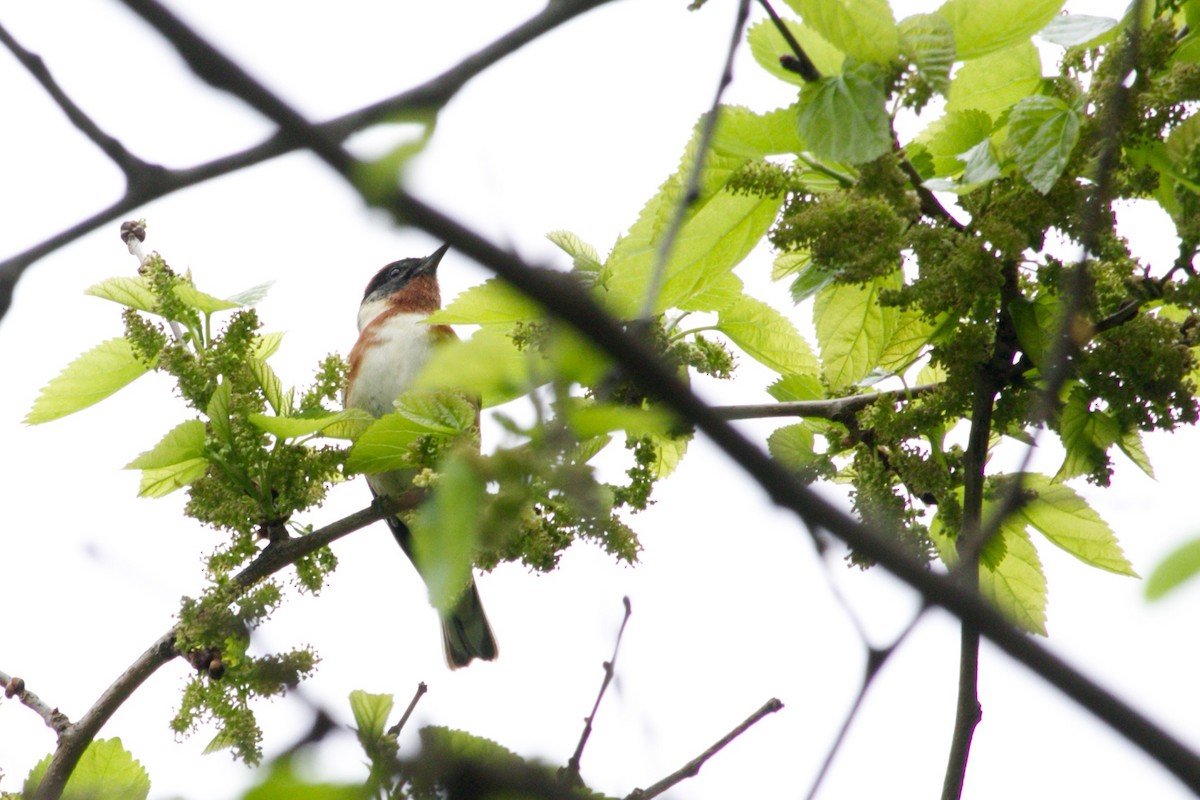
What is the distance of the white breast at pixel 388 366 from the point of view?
6.12m

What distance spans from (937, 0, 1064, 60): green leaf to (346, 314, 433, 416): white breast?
3958 mm

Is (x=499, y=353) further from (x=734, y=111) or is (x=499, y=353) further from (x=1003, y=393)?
(x=1003, y=393)

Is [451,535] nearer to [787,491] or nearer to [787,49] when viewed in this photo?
[787,491]

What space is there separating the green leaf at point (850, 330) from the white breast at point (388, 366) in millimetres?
3338

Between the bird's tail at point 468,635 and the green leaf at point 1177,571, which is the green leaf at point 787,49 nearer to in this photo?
the green leaf at point 1177,571

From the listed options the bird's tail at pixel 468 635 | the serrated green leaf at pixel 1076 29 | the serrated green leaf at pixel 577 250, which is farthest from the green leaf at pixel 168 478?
the bird's tail at pixel 468 635

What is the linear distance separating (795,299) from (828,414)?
284mm

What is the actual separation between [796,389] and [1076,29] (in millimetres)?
980

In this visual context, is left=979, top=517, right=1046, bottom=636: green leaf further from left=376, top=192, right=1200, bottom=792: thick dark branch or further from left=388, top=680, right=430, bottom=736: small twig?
left=376, top=192, right=1200, bottom=792: thick dark branch

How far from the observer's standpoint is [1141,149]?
2.37m

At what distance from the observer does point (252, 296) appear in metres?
3.24

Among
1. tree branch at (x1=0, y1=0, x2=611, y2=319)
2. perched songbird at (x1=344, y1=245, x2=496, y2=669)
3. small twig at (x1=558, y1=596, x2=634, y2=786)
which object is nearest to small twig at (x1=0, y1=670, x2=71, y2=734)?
small twig at (x1=558, y1=596, x2=634, y2=786)

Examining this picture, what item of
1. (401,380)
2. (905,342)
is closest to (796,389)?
(905,342)

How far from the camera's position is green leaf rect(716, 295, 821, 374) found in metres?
3.05
